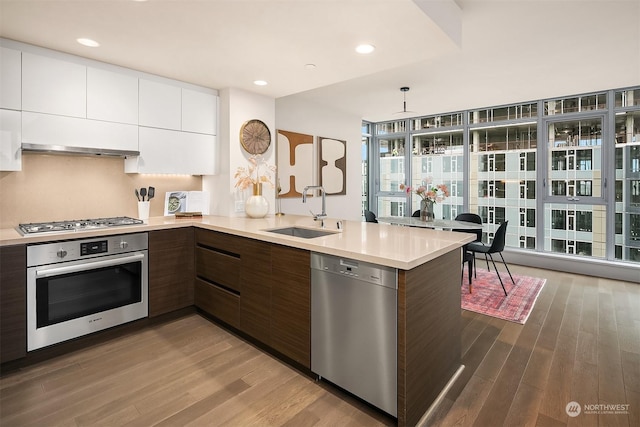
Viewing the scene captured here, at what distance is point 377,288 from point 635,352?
7.59ft

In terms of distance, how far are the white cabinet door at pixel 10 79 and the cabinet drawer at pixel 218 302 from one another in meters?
1.91

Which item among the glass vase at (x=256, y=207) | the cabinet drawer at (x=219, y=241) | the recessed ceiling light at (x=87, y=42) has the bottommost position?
the cabinet drawer at (x=219, y=241)

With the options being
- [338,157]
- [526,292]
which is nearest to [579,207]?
[526,292]

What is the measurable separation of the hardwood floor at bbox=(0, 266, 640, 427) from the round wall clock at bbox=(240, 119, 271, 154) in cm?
192

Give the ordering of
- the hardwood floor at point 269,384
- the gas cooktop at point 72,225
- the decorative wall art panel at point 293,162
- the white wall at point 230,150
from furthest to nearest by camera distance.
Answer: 1. the decorative wall art panel at point 293,162
2. the white wall at point 230,150
3. the gas cooktop at point 72,225
4. the hardwood floor at point 269,384

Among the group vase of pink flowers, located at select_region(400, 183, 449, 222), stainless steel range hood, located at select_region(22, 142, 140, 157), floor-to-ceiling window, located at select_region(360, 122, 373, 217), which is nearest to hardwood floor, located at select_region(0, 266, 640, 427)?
stainless steel range hood, located at select_region(22, 142, 140, 157)

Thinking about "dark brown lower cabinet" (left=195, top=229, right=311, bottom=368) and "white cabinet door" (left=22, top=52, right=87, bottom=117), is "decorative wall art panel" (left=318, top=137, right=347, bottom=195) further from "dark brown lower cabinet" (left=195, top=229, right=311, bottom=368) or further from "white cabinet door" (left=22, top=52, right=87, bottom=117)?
"white cabinet door" (left=22, top=52, right=87, bottom=117)

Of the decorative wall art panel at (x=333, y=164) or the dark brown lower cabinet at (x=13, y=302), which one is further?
the decorative wall art panel at (x=333, y=164)

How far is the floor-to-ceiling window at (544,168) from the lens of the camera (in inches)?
183

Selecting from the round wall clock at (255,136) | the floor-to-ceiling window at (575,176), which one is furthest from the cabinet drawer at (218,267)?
the floor-to-ceiling window at (575,176)

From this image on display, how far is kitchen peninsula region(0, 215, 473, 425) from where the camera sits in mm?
1663

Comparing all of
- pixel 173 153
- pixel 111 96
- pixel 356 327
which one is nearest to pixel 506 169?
pixel 356 327

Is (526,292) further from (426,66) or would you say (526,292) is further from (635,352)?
(426,66)

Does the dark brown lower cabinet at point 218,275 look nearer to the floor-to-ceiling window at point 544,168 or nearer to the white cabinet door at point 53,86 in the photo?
the white cabinet door at point 53,86
